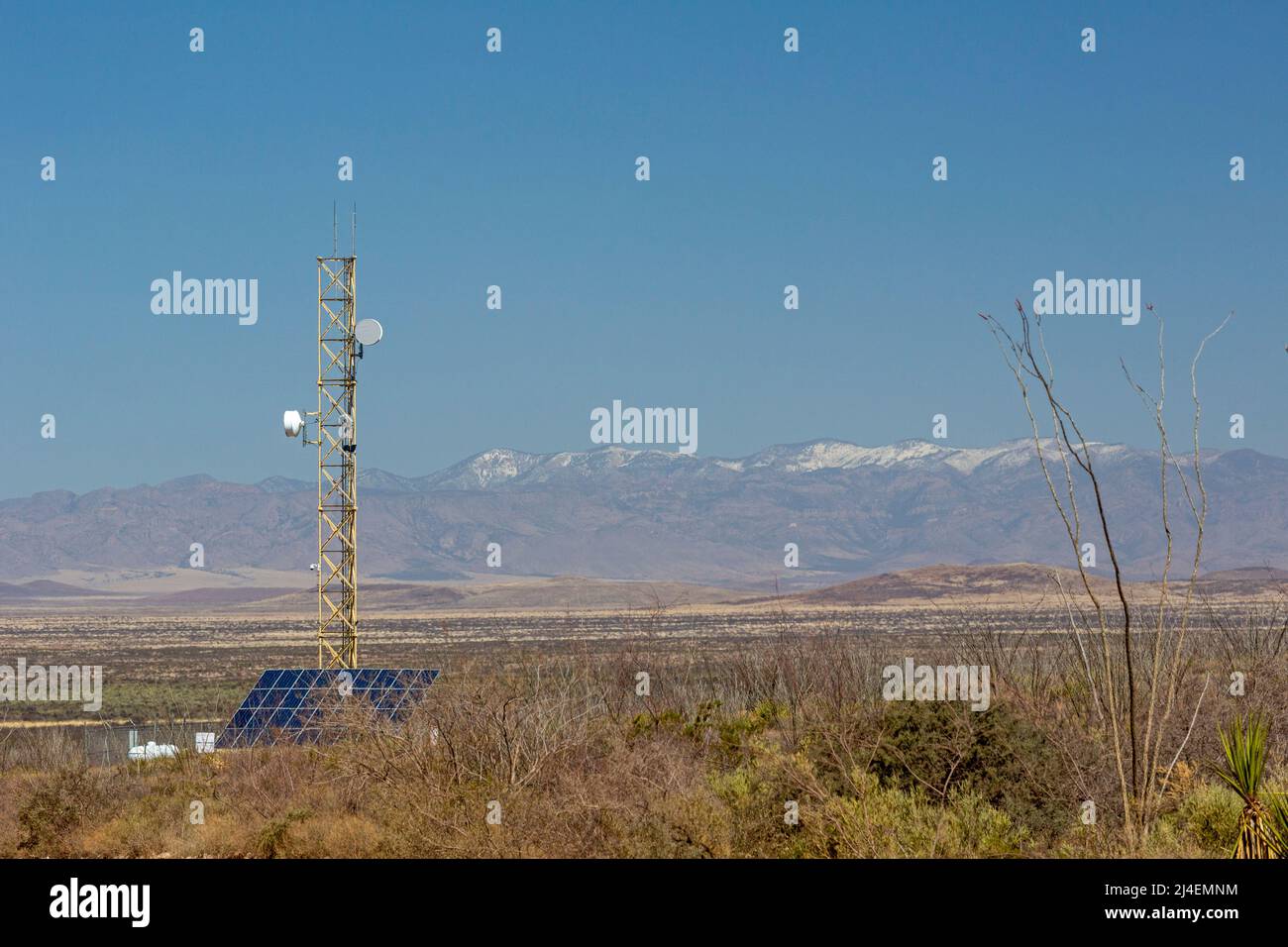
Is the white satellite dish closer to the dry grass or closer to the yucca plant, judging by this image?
the dry grass

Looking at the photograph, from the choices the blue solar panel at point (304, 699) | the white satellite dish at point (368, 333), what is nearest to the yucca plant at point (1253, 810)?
the blue solar panel at point (304, 699)

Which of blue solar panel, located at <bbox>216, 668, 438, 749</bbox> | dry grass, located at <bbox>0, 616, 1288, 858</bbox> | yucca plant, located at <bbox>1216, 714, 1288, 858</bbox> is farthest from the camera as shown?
blue solar panel, located at <bbox>216, 668, 438, 749</bbox>

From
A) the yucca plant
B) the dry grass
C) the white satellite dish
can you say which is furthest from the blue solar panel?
the yucca plant

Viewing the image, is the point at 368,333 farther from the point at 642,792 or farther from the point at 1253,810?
the point at 1253,810

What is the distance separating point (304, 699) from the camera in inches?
990

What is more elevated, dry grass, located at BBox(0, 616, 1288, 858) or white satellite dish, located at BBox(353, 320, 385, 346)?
white satellite dish, located at BBox(353, 320, 385, 346)

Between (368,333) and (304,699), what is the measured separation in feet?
25.3

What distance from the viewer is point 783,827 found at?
15.4 m

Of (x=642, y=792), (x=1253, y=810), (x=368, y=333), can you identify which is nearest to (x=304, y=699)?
(x=368, y=333)

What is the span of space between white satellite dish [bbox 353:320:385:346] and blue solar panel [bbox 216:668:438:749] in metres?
6.58

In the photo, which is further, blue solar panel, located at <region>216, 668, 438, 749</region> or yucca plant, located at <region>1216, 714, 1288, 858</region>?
blue solar panel, located at <region>216, 668, 438, 749</region>

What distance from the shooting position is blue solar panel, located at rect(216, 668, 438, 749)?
21.6 metres
